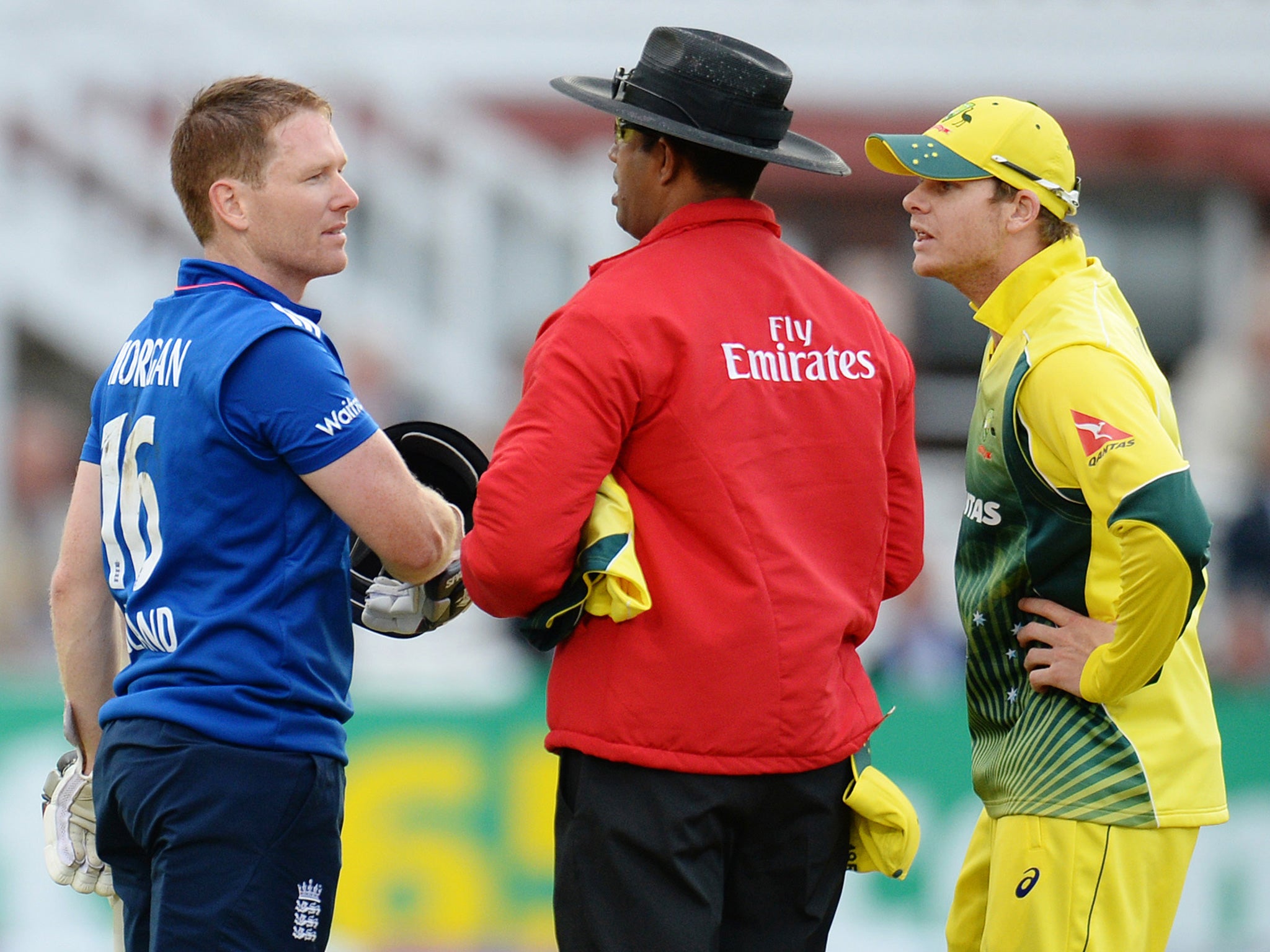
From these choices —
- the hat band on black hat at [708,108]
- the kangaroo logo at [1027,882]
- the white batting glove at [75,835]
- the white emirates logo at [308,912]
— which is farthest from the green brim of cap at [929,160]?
the white batting glove at [75,835]

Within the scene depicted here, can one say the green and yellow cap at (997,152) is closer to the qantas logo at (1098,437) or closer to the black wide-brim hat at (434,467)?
the qantas logo at (1098,437)

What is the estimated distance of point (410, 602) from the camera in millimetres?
3170

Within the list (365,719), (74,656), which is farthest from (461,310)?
(74,656)

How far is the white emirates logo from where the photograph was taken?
2.94 m

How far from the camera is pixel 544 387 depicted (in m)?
2.84

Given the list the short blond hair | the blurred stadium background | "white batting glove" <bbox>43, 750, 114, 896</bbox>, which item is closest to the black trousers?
"white batting glove" <bbox>43, 750, 114, 896</bbox>

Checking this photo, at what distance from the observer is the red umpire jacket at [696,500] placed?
283 cm

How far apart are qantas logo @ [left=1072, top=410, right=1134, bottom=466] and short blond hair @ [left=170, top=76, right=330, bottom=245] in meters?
1.50

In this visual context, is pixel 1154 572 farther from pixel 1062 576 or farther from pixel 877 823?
pixel 877 823

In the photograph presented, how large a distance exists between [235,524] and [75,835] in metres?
0.80

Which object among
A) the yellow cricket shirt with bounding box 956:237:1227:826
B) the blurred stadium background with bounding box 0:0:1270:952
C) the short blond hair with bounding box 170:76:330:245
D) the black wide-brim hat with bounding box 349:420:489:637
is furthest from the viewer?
the blurred stadium background with bounding box 0:0:1270:952

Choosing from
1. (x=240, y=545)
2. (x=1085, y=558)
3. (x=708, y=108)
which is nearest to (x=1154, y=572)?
(x=1085, y=558)

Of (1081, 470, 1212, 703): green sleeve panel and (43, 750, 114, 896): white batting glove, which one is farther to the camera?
(43, 750, 114, 896): white batting glove

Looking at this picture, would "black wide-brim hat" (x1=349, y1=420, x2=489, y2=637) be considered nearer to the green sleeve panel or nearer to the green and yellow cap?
the green and yellow cap
